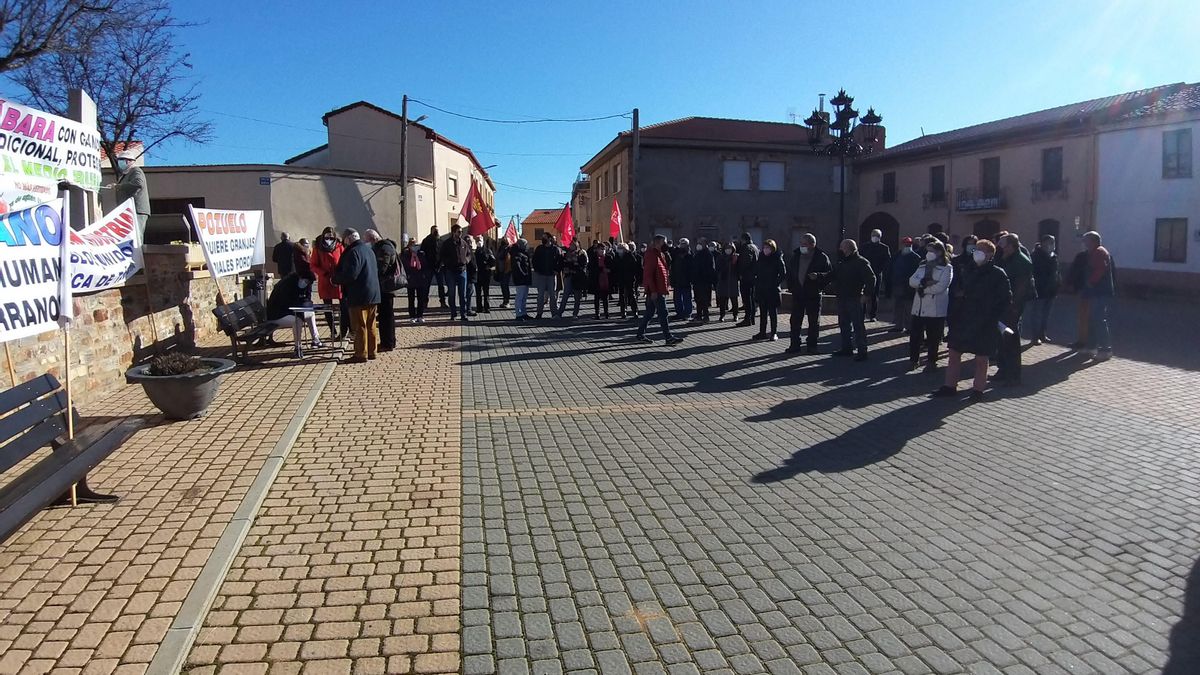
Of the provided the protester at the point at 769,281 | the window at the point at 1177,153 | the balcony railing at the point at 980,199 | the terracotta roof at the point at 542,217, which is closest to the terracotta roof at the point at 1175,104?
the window at the point at 1177,153

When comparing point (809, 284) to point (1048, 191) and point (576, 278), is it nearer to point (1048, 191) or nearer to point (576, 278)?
point (576, 278)

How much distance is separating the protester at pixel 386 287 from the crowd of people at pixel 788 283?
19 millimetres

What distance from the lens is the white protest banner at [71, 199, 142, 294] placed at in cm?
775

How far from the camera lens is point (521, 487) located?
5672 mm

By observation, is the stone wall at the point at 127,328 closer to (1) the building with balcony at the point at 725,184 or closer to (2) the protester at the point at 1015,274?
(2) the protester at the point at 1015,274

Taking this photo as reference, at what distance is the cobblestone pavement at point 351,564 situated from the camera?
334cm

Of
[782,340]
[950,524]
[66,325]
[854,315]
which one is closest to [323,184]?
[782,340]

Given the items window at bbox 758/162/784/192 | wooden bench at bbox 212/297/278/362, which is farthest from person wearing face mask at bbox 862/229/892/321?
window at bbox 758/162/784/192

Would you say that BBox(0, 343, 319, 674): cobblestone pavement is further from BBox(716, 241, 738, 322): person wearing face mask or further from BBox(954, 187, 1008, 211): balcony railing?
BBox(954, 187, 1008, 211): balcony railing

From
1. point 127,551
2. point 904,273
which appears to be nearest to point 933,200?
point 904,273

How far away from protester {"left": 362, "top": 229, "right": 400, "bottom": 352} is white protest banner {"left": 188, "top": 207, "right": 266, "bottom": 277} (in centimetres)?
197

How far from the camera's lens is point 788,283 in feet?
42.9

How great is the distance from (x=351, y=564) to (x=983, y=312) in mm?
6960

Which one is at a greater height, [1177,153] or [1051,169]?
[1051,169]
